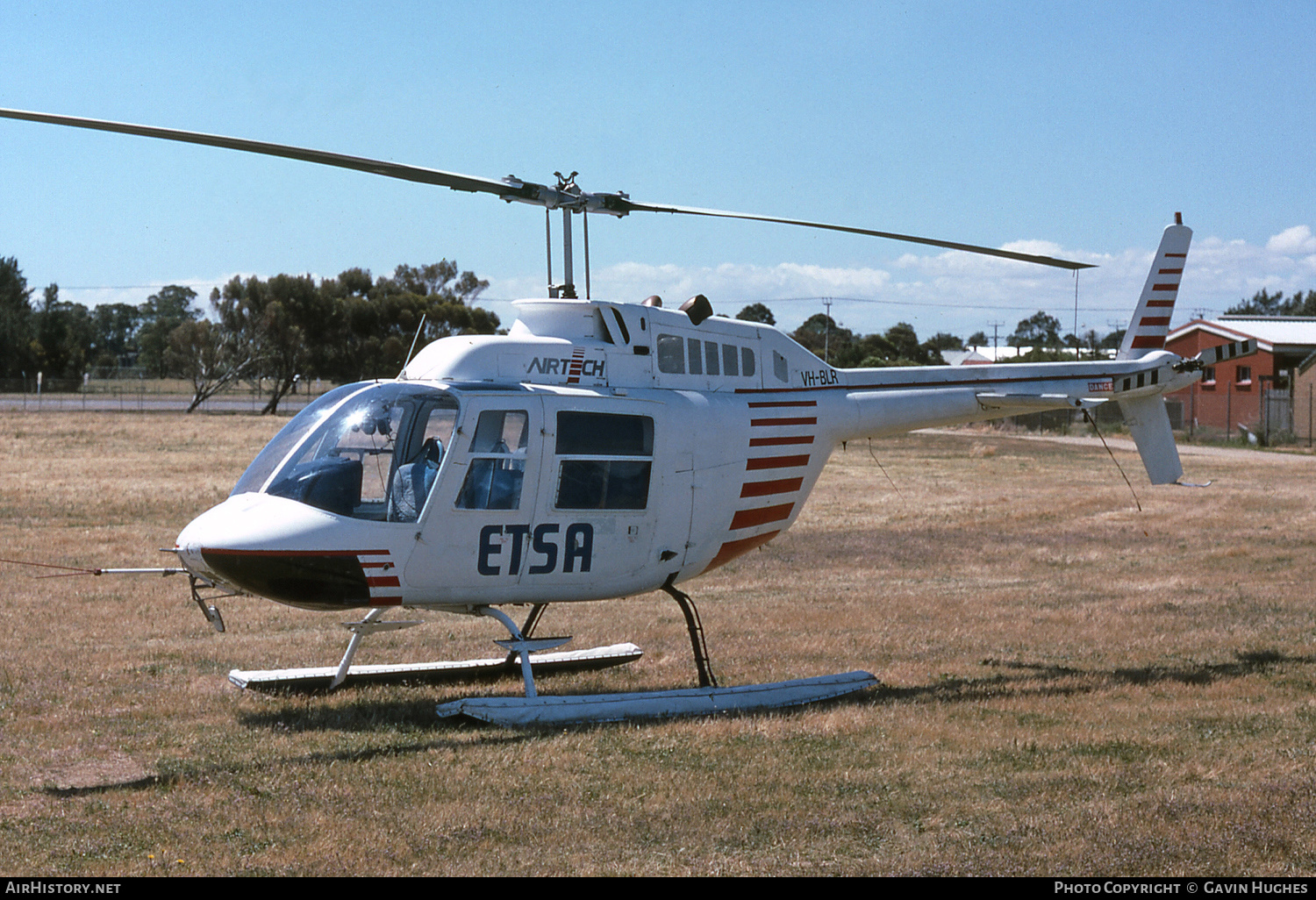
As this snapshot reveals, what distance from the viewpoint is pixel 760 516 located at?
11734 millimetres

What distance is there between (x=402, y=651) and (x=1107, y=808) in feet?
25.1

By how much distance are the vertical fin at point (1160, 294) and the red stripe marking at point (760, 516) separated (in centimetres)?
513

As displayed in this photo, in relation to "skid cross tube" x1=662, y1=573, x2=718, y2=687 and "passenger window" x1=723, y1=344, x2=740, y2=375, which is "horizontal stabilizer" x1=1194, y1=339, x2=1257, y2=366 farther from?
"skid cross tube" x1=662, y1=573, x2=718, y2=687

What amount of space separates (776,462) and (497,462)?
3226mm

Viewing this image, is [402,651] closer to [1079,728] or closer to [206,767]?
[206,767]

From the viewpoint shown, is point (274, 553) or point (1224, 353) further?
point (1224, 353)

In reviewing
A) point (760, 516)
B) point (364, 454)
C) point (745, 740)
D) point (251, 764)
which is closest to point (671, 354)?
point (760, 516)

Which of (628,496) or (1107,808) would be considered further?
(628,496)

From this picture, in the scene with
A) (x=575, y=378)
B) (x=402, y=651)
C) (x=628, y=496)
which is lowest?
(x=402, y=651)

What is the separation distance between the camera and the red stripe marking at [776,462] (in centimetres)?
1146

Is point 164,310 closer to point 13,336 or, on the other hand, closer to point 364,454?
point 13,336
